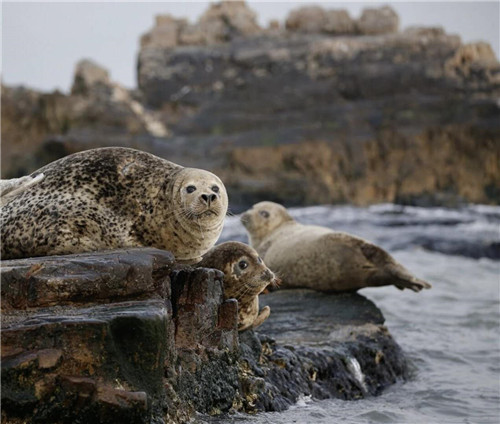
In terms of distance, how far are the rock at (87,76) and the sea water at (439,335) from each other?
32.1m

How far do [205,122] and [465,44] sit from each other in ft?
52.3

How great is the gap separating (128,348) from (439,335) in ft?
21.0

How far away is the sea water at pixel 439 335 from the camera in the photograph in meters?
6.50

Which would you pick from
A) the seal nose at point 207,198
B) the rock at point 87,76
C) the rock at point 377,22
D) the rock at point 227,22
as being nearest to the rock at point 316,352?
the seal nose at point 207,198

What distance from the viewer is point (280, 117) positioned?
47.7m

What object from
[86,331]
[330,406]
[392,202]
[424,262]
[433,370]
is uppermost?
[86,331]

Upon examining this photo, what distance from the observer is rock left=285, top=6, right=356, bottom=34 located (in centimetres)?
6350

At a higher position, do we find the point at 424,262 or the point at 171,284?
the point at 171,284

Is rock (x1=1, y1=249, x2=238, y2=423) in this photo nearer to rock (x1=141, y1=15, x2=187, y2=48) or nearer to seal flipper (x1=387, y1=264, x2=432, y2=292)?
seal flipper (x1=387, y1=264, x2=432, y2=292)

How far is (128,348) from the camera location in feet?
14.6

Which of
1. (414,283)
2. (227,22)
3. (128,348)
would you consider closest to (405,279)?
(414,283)

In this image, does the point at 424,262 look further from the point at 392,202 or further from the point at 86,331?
the point at 392,202

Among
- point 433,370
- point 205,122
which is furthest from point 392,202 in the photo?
point 433,370

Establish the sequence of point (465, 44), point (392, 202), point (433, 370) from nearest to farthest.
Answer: point (433, 370)
point (392, 202)
point (465, 44)
